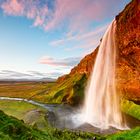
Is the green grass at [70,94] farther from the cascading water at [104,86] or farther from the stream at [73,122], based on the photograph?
the stream at [73,122]

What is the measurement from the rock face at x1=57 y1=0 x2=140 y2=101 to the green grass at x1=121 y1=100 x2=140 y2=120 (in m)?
1.89

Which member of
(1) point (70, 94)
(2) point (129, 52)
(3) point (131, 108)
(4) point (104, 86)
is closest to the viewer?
(3) point (131, 108)

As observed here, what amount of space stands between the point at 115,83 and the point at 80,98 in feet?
38.8

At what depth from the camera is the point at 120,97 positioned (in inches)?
2247

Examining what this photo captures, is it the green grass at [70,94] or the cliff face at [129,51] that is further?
the green grass at [70,94]

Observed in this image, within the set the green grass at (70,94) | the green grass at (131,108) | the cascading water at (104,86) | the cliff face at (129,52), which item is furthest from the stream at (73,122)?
the green grass at (70,94)

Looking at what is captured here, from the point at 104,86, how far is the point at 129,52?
7.93 meters

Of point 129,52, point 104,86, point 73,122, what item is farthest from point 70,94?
point 73,122

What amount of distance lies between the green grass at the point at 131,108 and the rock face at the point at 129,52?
1891 millimetres

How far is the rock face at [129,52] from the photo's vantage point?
52.8 metres

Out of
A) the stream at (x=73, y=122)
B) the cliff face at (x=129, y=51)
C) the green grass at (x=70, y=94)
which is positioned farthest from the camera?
the green grass at (x=70, y=94)

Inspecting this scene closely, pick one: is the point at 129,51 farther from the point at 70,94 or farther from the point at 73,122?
the point at 70,94

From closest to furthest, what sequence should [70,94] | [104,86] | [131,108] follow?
[131,108] < [104,86] < [70,94]

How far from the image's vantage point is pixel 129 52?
5406 centimetres
